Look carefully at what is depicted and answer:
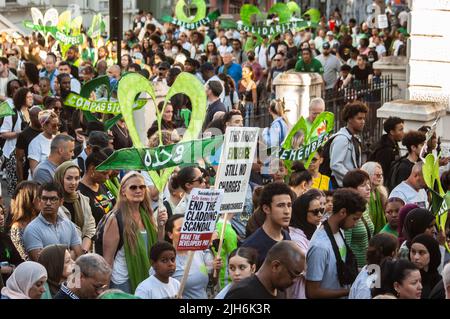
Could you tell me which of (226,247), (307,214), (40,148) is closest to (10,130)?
(40,148)

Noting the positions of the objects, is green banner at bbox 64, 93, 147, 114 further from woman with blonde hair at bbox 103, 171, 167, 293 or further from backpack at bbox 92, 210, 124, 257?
backpack at bbox 92, 210, 124, 257

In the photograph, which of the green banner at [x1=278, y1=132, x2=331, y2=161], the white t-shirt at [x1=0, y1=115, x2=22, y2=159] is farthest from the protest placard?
the white t-shirt at [x1=0, y1=115, x2=22, y2=159]

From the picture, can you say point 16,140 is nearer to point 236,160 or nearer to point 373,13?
point 236,160

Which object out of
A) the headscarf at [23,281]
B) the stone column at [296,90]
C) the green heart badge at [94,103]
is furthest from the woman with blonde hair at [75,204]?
the stone column at [296,90]

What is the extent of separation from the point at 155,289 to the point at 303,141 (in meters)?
4.04

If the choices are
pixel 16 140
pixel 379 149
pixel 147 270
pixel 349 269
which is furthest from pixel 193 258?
pixel 16 140

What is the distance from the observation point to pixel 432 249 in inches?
345

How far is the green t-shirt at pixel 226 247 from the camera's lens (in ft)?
30.7

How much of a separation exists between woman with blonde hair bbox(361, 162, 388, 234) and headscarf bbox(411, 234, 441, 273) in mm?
1942

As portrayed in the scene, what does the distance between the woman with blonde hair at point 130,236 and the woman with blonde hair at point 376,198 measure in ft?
6.65

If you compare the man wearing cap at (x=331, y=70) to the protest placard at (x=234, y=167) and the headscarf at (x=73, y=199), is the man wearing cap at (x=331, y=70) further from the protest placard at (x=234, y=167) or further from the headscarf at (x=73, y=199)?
the protest placard at (x=234, y=167)

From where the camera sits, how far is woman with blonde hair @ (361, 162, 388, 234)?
10953mm

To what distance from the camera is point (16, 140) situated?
14672 mm

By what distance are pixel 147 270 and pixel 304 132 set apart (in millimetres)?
3367
